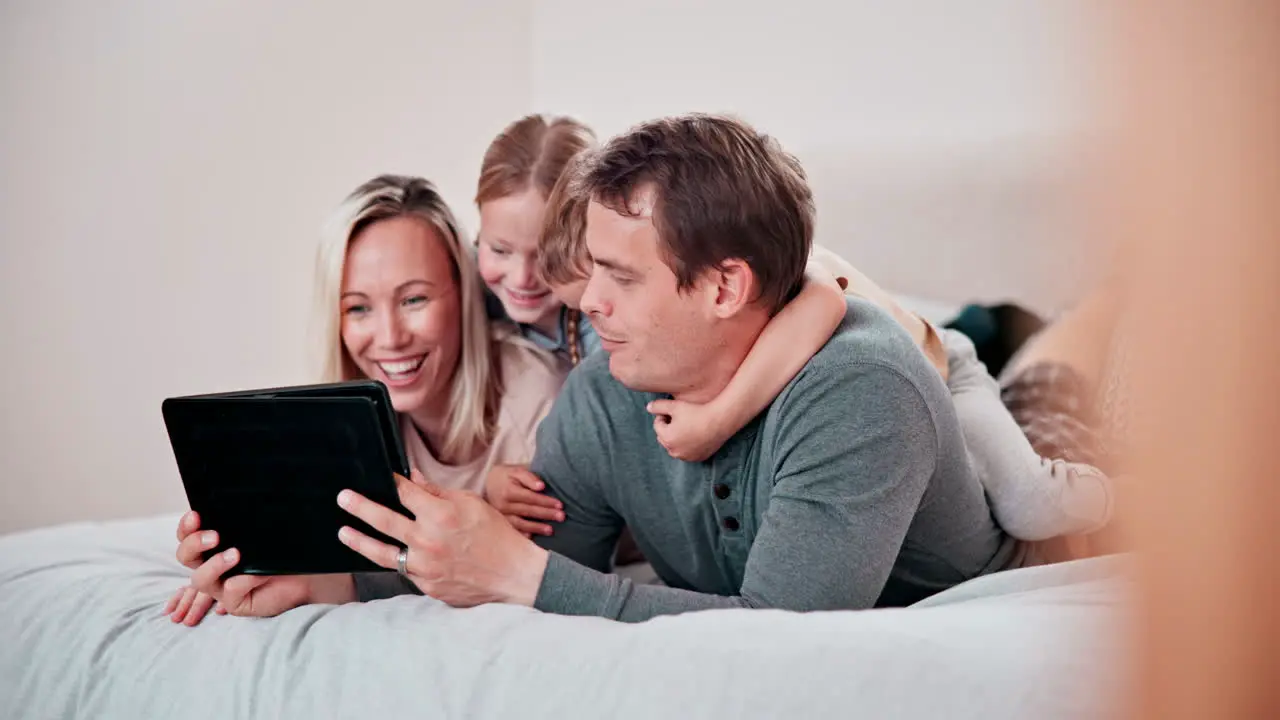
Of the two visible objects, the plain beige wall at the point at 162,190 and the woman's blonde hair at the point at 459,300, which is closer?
the woman's blonde hair at the point at 459,300

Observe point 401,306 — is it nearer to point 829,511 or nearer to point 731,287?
point 731,287

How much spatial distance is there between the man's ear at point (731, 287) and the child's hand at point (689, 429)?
10cm

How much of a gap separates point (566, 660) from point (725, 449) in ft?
1.17

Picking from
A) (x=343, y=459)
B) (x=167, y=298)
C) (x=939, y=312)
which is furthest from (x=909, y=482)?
(x=167, y=298)

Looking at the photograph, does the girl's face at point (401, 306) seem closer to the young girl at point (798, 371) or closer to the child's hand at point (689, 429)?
the young girl at point (798, 371)

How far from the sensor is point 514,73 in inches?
132

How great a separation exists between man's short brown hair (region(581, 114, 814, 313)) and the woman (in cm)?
52

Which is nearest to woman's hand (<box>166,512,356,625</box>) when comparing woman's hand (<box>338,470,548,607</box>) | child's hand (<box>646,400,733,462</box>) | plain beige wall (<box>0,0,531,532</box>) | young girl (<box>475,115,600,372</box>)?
woman's hand (<box>338,470,548,607</box>)

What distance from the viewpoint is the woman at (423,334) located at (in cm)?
164

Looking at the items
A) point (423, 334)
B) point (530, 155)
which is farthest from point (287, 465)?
point (530, 155)

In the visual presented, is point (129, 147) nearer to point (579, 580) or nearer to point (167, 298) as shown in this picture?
point (167, 298)

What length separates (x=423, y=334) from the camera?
165 cm

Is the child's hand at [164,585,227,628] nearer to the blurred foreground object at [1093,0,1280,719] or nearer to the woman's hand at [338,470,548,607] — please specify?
the woman's hand at [338,470,548,607]

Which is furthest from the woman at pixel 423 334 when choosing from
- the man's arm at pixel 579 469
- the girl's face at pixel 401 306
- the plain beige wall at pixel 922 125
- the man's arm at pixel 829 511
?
the plain beige wall at pixel 922 125
